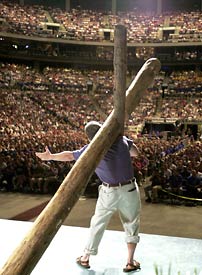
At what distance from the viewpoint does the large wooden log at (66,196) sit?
6.40 feet

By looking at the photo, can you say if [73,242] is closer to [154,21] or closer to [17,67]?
[17,67]

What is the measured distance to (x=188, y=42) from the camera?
38.4 meters

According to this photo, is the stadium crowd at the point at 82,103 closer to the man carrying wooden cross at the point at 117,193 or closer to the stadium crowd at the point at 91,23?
the stadium crowd at the point at 91,23

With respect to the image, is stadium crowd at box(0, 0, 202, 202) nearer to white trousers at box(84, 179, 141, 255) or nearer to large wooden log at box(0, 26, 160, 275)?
white trousers at box(84, 179, 141, 255)

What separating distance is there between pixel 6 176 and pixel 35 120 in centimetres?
1569

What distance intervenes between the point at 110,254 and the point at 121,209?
0.67 m

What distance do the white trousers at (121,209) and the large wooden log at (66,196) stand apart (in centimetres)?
67

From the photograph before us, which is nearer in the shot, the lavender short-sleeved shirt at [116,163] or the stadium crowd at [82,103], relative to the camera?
the lavender short-sleeved shirt at [116,163]

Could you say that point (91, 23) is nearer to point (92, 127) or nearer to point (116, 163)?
point (92, 127)

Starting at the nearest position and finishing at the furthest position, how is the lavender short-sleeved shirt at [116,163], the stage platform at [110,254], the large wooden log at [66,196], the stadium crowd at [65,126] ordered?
the large wooden log at [66,196] < the lavender short-sleeved shirt at [116,163] < the stage platform at [110,254] < the stadium crowd at [65,126]

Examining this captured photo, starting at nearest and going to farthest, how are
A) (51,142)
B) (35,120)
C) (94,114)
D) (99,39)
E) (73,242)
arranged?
(73,242) < (51,142) < (35,120) < (94,114) < (99,39)

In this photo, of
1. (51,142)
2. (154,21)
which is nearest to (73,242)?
(51,142)

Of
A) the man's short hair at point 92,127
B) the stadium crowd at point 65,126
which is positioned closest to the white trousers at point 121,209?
the man's short hair at point 92,127

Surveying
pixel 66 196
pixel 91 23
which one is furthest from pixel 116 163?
pixel 91 23
